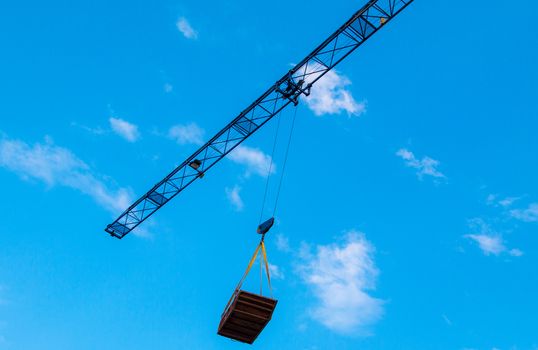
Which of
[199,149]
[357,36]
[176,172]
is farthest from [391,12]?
[176,172]

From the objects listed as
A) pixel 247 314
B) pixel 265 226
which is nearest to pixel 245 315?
pixel 247 314

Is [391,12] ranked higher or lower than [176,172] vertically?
higher

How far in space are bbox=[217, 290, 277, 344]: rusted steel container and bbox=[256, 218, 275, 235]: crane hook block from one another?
3757 mm

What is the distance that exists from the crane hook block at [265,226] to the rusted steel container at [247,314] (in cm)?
376

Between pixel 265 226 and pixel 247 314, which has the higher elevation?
pixel 265 226

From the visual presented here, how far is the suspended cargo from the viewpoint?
1961 centimetres

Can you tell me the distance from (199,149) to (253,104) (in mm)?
4676

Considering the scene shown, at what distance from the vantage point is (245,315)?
65.6 feet

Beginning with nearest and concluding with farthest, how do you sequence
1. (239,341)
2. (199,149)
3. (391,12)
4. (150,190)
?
(239,341) < (391,12) < (199,149) < (150,190)

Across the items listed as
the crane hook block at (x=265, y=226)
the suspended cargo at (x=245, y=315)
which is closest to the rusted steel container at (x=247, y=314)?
the suspended cargo at (x=245, y=315)

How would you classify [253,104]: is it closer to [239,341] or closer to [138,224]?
[138,224]

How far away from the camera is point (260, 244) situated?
23484 mm

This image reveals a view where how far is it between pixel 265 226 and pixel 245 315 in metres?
4.55

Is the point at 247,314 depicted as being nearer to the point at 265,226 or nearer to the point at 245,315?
the point at 245,315
